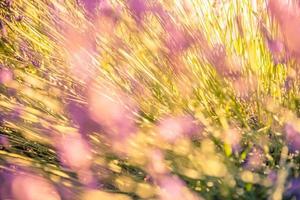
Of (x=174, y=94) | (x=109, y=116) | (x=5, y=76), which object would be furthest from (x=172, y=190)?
(x=5, y=76)

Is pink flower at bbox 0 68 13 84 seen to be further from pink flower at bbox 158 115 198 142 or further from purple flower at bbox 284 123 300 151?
purple flower at bbox 284 123 300 151

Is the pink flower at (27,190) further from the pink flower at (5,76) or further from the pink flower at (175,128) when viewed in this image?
the pink flower at (5,76)

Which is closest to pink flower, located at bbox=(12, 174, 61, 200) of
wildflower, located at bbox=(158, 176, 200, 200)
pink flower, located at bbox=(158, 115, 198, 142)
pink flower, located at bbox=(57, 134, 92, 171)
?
pink flower, located at bbox=(57, 134, 92, 171)

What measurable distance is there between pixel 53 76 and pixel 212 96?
0.48m

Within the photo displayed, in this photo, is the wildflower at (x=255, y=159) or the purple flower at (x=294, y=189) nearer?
the purple flower at (x=294, y=189)

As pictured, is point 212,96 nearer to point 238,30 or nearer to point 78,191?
point 238,30

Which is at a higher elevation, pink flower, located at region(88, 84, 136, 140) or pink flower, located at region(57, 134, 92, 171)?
pink flower, located at region(88, 84, 136, 140)

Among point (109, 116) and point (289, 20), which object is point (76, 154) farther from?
point (289, 20)

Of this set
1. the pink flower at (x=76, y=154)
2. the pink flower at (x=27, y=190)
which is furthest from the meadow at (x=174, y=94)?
the pink flower at (x=27, y=190)

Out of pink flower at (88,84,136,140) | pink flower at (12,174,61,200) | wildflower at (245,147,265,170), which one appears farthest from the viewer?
wildflower at (245,147,265,170)

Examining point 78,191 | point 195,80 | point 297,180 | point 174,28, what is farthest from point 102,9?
point 297,180

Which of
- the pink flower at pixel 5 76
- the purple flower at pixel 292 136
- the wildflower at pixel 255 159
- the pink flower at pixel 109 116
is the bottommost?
the pink flower at pixel 109 116

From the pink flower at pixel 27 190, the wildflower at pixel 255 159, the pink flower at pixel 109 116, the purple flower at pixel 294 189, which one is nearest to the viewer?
the pink flower at pixel 27 190

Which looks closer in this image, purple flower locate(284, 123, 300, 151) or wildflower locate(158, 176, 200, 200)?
wildflower locate(158, 176, 200, 200)
